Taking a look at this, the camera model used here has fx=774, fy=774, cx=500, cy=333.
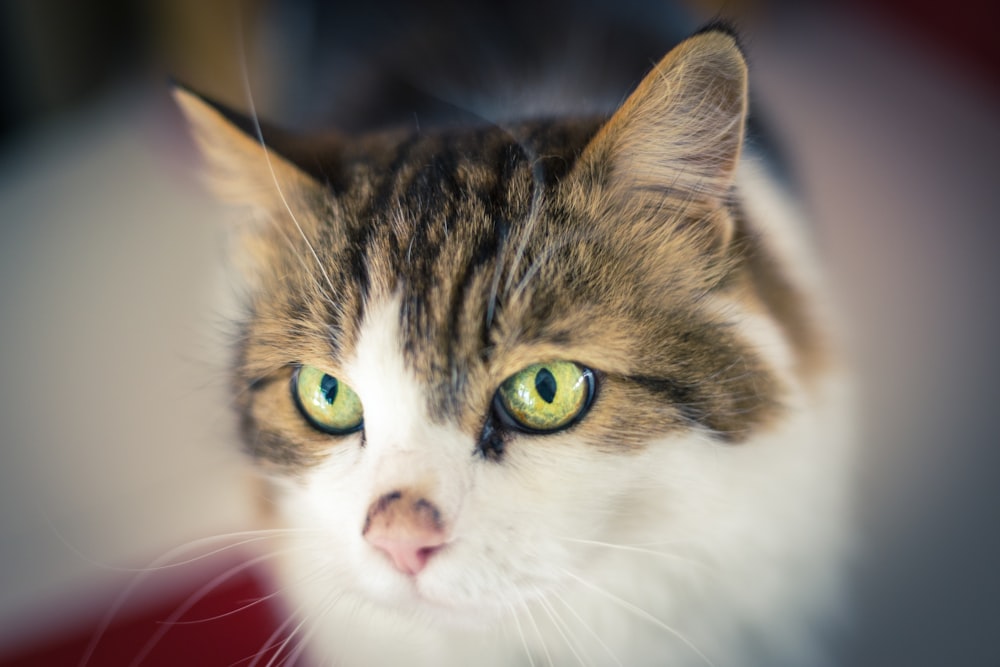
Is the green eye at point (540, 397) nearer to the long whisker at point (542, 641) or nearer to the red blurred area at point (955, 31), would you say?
the long whisker at point (542, 641)

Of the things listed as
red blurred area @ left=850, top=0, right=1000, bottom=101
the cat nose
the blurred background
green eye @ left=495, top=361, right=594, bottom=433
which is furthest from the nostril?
red blurred area @ left=850, top=0, right=1000, bottom=101

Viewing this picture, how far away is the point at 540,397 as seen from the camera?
1.81ft

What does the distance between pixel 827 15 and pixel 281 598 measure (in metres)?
0.95

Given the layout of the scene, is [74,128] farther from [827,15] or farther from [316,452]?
[827,15]

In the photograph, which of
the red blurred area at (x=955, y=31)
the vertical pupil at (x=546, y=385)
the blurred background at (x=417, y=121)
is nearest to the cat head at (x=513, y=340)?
the vertical pupil at (x=546, y=385)

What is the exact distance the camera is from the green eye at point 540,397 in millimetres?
551

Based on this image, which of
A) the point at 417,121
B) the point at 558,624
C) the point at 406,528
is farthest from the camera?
the point at 417,121

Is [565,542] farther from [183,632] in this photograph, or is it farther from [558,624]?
[183,632]

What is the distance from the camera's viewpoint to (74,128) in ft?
3.59

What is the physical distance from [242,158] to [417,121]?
0.27 meters

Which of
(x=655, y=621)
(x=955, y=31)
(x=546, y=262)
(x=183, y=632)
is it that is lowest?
(x=183, y=632)

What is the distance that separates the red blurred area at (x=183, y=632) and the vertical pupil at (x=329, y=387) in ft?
0.61

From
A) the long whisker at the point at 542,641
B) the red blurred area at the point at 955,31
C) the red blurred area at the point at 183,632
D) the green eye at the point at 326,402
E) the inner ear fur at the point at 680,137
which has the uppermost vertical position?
the red blurred area at the point at 955,31

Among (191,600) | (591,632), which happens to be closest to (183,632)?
(191,600)
